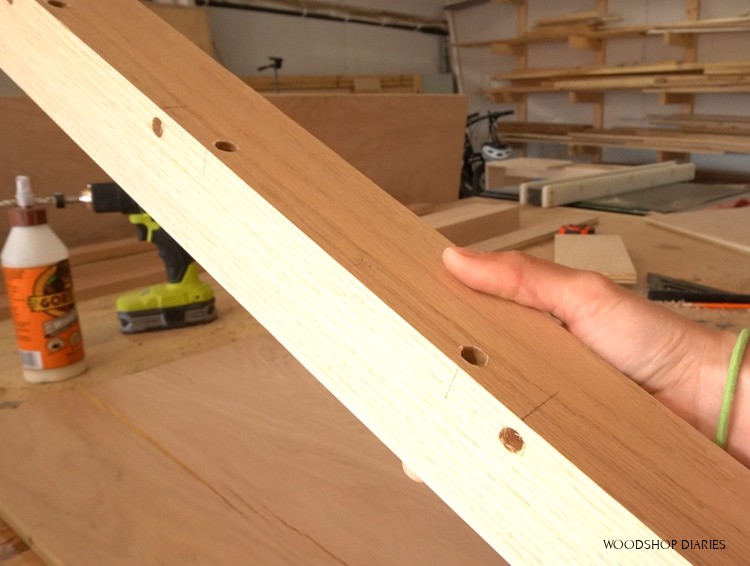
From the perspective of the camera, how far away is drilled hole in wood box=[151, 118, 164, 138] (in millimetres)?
541

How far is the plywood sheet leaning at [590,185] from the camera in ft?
7.32

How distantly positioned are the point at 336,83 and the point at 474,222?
120 inches

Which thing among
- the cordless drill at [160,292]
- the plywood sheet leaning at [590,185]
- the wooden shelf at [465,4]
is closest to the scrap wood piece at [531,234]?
the plywood sheet leaning at [590,185]

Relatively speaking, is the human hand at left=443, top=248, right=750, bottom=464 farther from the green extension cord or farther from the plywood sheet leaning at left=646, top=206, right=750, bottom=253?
the plywood sheet leaning at left=646, top=206, right=750, bottom=253

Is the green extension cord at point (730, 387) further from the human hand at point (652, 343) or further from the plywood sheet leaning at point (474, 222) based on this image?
the plywood sheet leaning at point (474, 222)

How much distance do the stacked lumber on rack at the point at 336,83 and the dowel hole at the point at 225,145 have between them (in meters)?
3.39

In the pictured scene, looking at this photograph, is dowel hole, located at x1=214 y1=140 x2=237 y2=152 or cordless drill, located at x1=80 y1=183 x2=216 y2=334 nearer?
dowel hole, located at x1=214 y1=140 x2=237 y2=152

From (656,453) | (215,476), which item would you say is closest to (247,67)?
(215,476)

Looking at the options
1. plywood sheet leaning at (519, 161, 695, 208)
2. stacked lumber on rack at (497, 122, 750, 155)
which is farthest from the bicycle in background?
plywood sheet leaning at (519, 161, 695, 208)

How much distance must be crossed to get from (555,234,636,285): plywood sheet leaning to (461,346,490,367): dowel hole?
0.98m

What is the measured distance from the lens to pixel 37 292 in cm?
98

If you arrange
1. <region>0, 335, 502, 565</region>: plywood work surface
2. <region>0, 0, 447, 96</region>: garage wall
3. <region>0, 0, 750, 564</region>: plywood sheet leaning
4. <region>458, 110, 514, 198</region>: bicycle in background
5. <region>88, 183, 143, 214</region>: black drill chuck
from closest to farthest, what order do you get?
<region>0, 0, 750, 564</region>: plywood sheet leaning
<region>0, 335, 502, 565</region>: plywood work surface
<region>88, 183, 143, 214</region>: black drill chuck
<region>0, 0, 447, 96</region>: garage wall
<region>458, 110, 514, 198</region>: bicycle in background

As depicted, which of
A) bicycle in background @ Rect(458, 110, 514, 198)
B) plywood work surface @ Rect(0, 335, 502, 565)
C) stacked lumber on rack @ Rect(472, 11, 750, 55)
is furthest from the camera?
bicycle in background @ Rect(458, 110, 514, 198)

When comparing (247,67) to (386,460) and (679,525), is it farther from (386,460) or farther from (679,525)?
(679,525)
